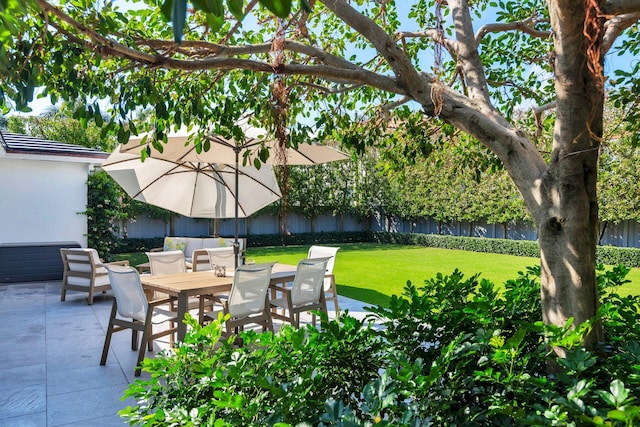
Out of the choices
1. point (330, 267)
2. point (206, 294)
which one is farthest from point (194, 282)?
point (330, 267)

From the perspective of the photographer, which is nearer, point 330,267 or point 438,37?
point 438,37

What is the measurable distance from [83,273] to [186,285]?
4.01 m

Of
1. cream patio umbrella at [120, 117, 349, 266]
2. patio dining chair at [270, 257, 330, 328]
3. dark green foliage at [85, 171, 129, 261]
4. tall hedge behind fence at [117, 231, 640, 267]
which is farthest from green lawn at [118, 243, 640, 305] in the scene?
dark green foliage at [85, 171, 129, 261]

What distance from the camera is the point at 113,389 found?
4.11m

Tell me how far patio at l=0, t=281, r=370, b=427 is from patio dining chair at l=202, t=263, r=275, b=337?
3.38 feet

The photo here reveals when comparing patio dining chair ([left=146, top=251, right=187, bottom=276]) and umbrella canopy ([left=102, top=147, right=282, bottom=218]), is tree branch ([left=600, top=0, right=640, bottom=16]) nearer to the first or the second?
umbrella canopy ([left=102, top=147, right=282, bottom=218])

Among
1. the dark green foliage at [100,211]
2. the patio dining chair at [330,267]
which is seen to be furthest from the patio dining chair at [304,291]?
the dark green foliage at [100,211]

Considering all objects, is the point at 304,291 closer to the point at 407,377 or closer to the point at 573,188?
the point at 573,188

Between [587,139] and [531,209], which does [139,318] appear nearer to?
[531,209]

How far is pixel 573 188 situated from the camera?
7.21ft

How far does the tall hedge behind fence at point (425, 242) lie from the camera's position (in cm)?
1436

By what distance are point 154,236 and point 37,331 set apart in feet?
44.6

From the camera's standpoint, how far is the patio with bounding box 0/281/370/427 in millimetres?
3611

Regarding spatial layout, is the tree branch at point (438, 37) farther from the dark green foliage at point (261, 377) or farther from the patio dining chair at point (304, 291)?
the patio dining chair at point (304, 291)
